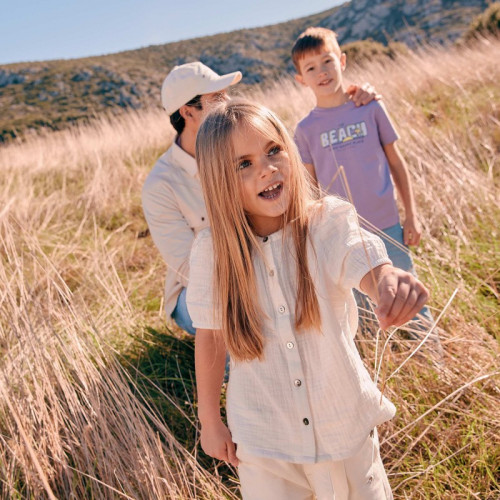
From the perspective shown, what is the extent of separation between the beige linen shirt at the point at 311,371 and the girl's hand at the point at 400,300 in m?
0.23

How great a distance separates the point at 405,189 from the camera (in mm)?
2074

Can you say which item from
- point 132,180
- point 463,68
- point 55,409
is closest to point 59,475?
point 55,409

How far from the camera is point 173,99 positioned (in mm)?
2193

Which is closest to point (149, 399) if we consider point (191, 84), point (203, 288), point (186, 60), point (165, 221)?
point (165, 221)

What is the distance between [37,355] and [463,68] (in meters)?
5.91

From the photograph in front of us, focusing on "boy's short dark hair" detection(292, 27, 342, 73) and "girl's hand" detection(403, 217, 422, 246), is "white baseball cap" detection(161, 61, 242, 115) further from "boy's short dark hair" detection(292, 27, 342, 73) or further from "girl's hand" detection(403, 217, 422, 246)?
"girl's hand" detection(403, 217, 422, 246)

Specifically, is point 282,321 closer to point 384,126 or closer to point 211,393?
point 211,393

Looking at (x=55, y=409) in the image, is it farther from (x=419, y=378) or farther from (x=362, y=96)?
(x=362, y=96)

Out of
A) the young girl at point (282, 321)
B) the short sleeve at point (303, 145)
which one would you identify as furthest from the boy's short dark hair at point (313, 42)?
the young girl at point (282, 321)

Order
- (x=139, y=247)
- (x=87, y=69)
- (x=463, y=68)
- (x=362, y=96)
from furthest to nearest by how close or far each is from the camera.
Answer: (x=87, y=69) → (x=463, y=68) → (x=139, y=247) → (x=362, y=96)

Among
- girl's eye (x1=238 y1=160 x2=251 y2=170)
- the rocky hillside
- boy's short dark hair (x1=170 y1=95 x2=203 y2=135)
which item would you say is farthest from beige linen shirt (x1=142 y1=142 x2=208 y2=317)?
the rocky hillside

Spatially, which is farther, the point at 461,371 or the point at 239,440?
the point at 461,371

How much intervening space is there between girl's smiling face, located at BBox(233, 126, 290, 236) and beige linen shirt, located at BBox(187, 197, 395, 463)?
79 millimetres

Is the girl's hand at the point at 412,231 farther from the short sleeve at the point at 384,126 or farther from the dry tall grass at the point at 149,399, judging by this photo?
the short sleeve at the point at 384,126
